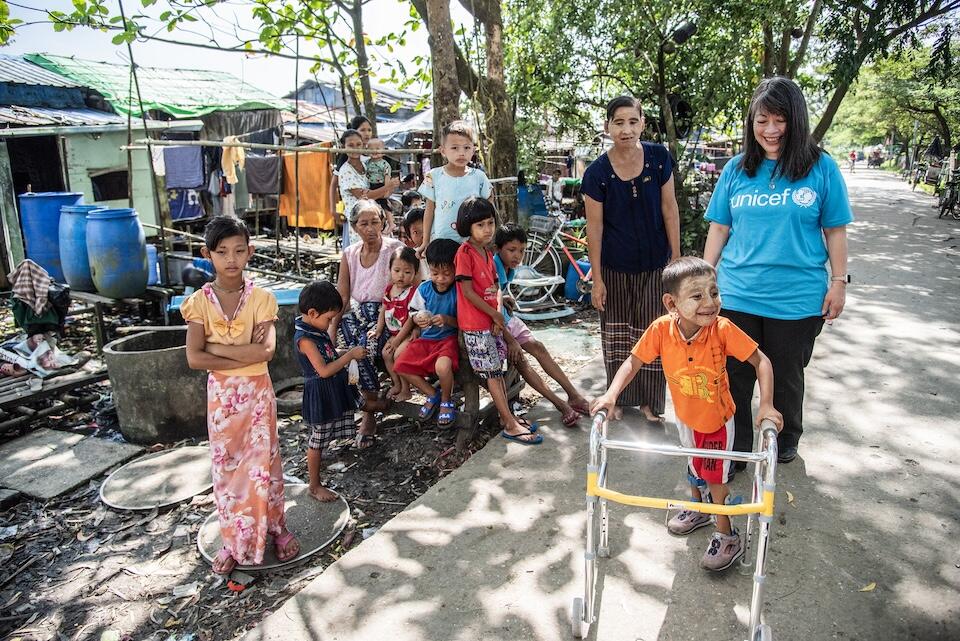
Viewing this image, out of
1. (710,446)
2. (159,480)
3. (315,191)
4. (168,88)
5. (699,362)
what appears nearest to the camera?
(699,362)

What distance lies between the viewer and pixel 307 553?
131 inches

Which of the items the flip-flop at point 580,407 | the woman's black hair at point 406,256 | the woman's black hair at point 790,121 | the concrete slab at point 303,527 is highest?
the woman's black hair at point 790,121

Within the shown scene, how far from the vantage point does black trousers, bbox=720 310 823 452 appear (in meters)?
3.21

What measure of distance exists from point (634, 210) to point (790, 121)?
1031mm

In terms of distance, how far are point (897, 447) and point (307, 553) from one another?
10.8 feet

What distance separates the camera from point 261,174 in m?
14.5

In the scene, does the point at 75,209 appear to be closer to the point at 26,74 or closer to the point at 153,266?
the point at 153,266

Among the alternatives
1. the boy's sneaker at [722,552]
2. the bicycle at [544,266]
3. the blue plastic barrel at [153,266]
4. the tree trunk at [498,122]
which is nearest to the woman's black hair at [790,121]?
the boy's sneaker at [722,552]

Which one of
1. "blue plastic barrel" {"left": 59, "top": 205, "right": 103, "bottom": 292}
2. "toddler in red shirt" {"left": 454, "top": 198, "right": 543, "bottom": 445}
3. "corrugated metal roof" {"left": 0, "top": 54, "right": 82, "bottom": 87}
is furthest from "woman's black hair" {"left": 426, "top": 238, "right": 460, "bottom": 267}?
"corrugated metal roof" {"left": 0, "top": 54, "right": 82, "bottom": 87}

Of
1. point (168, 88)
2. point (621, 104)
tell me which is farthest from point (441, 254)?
point (168, 88)

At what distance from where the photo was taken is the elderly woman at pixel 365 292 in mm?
4344

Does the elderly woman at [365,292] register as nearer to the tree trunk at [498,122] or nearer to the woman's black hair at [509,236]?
the woman's black hair at [509,236]

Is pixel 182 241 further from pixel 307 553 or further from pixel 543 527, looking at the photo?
pixel 543 527

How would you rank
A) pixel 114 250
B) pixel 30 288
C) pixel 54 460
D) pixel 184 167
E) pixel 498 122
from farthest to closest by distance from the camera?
pixel 184 167
pixel 114 250
pixel 498 122
pixel 30 288
pixel 54 460
